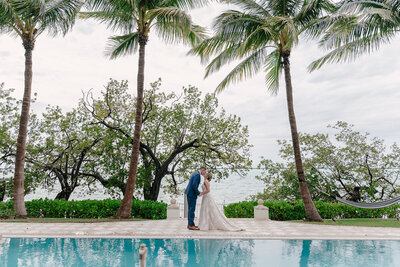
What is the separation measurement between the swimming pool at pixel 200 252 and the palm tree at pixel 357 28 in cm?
650

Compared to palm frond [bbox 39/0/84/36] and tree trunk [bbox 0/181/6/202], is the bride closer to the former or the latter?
palm frond [bbox 39/0/84/36]

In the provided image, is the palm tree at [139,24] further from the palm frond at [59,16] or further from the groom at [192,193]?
the groom at [192,193]

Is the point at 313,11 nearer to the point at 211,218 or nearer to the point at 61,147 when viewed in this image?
the point at 211,218

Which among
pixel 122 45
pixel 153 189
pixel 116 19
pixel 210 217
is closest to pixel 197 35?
pixel 122 45

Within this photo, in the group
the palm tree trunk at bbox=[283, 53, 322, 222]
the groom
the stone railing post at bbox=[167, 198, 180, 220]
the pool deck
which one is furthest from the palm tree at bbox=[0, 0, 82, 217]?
the palm tree trunk at bbox=[283, 53, 322, 222]

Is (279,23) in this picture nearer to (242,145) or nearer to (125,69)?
(242,145)

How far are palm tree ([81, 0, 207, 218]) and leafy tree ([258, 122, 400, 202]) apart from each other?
29.3 ft

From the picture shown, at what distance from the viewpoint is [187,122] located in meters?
16.2

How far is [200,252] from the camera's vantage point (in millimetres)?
6695

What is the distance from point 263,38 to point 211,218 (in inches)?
266

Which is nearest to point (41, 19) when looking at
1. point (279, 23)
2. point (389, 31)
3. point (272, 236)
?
point (279, 23)

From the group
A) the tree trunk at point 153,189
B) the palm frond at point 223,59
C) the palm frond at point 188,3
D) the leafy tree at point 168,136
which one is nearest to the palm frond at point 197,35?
the palm frond at point 223,59

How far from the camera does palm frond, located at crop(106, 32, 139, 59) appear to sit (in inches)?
524

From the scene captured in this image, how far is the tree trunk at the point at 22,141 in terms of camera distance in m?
11.7
